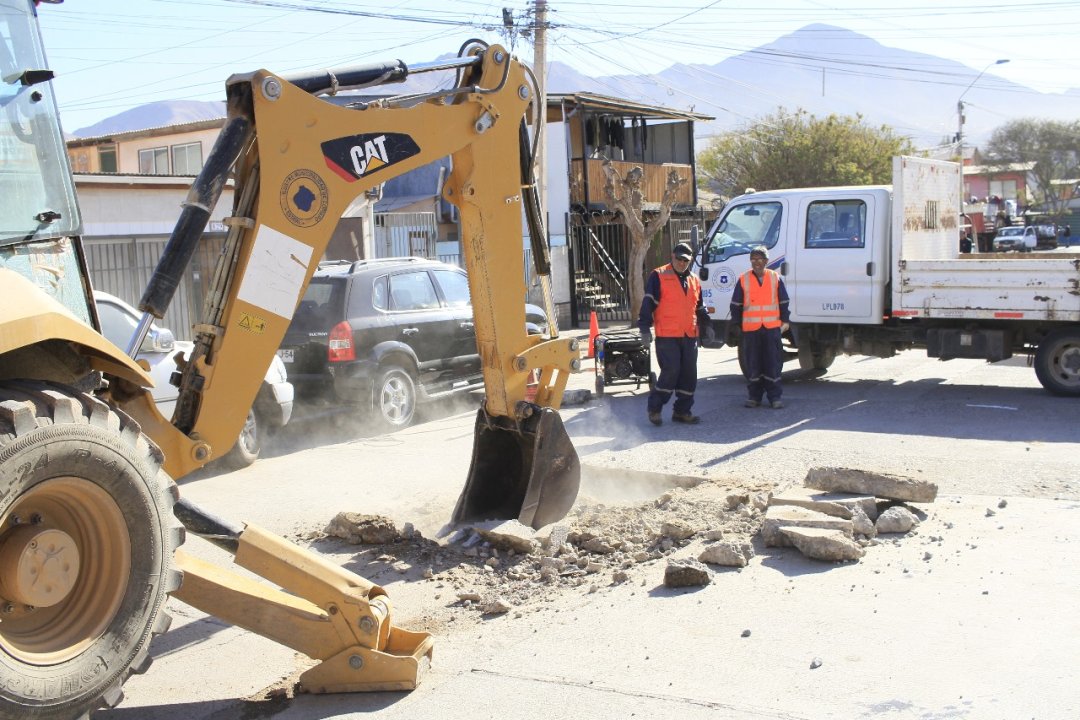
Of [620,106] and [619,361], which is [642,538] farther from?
[620,106]

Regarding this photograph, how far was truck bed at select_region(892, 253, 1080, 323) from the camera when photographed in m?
11.7

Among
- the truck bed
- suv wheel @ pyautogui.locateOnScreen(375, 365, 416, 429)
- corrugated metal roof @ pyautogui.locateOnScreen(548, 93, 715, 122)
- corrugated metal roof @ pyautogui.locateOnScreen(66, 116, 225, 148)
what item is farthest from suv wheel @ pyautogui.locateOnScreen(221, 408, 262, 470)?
corrugated metal roof @ pyautogui.locateOnScreen(548, 93, 715, 122)

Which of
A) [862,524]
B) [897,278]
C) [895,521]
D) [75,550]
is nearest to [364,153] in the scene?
[75,550]

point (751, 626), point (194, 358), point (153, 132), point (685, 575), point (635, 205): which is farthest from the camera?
point (153, 132)

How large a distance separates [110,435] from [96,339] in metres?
0.42

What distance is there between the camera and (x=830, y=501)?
23.0 feet

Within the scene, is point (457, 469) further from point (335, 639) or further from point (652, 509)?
point (335, 639)

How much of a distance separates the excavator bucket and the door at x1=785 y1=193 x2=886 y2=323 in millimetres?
7119

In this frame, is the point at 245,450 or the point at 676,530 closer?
the point at 676,530

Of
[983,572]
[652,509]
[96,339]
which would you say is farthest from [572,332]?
[96,339]

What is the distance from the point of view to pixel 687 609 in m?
5.73

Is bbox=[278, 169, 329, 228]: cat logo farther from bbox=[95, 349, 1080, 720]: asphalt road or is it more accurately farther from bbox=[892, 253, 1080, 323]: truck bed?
bbox=[892, 253, 1080, 323]: truck bed

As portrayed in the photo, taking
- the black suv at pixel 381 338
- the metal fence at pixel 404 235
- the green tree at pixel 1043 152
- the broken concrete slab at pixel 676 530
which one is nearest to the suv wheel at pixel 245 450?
the black suv at pixel 381 338

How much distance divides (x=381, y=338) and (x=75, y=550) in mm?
7973
